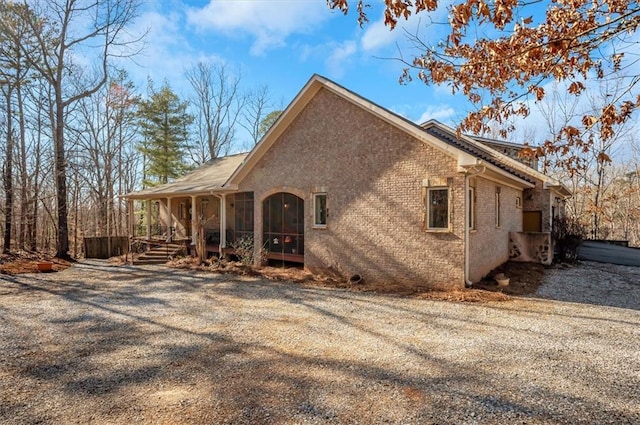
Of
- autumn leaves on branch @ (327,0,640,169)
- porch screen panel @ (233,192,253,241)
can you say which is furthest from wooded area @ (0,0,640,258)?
porch screen panel @ (233,192,253,241)

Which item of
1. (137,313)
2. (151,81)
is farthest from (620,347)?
(151,81)

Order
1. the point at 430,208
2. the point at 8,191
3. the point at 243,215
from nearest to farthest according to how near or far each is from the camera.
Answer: the point at 430,208
the point at 243,215
the point at 8,191

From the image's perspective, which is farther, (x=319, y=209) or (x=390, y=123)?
(x=319, y=209)

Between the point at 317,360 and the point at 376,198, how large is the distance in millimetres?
6488

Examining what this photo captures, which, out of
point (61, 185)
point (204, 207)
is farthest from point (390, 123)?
point (61, 185)

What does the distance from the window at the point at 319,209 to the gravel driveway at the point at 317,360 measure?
3626 mm

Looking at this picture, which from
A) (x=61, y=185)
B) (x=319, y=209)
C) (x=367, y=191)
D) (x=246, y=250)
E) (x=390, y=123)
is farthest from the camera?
(x=61, y=185)

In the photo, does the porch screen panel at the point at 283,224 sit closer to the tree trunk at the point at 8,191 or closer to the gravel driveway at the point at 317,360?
the gravel driveway at the point at 317,360

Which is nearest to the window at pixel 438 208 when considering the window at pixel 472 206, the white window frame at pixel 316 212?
the window at pixel 472 206

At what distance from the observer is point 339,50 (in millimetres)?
8484

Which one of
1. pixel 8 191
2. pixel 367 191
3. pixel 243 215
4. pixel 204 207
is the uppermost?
pixel 8 191

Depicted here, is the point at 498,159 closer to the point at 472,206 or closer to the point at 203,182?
the point at 472,206

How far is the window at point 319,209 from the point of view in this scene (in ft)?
40.4

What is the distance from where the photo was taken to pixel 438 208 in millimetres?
9781
